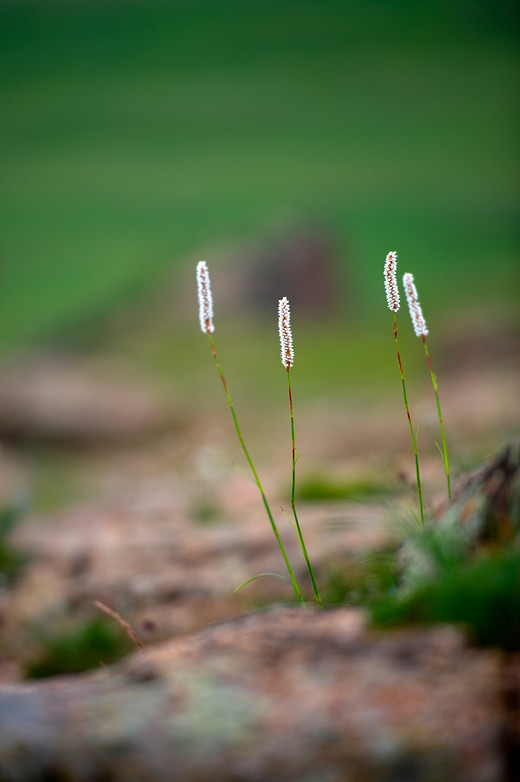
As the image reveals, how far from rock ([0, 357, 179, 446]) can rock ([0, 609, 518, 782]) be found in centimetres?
1115

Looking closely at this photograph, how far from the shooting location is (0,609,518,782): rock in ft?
5.38

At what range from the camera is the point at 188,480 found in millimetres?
8977

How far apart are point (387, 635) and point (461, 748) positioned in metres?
0.38

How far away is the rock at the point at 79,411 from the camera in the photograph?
1312 centimetres

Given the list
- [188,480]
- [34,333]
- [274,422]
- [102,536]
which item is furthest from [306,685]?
[34,333]

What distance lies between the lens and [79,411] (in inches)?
532

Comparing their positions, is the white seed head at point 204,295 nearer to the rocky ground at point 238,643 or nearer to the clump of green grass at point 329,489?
the rocky ground at point 238,643

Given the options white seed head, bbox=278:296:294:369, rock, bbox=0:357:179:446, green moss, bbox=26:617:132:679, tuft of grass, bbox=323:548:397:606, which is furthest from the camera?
rock, bbox=0:357:179:446

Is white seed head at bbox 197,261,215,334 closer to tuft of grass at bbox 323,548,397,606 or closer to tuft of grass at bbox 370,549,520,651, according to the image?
tuft of grass at bbox 370,549,520,651

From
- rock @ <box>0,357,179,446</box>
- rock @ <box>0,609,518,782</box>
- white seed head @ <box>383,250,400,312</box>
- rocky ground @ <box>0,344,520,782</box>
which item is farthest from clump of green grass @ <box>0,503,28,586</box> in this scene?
rock @ <box>0,357,179,446</box>

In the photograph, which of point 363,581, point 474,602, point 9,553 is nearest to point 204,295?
point 474,602

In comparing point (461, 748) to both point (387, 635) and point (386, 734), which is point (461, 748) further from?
point (387, 635)

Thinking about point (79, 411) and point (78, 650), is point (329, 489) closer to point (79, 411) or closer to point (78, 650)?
point (78, 650)

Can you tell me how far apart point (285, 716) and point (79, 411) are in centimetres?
1214
